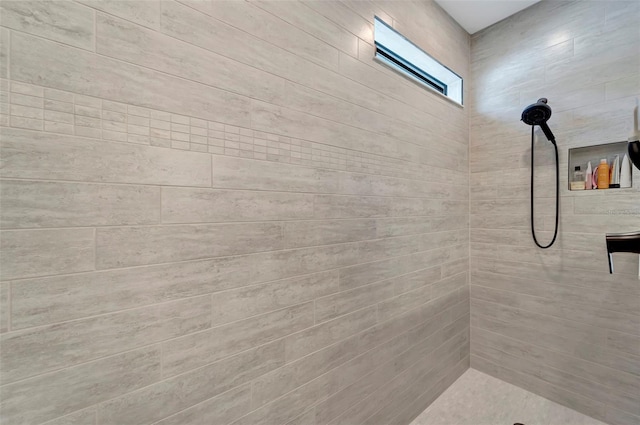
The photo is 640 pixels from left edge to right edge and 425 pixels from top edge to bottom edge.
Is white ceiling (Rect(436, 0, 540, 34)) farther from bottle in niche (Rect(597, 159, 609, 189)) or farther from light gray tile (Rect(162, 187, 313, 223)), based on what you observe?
light gray tile (Rect(162, 187, 313, 223))

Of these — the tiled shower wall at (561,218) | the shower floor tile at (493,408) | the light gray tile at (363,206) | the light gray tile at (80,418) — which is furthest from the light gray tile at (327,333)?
the tiled shower wall at (561,218)

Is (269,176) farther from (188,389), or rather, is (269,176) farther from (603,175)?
(603,175)

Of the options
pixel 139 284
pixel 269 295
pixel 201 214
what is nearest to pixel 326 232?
pixel 269 295

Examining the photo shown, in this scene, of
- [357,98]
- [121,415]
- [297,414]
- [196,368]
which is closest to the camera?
[121,415]

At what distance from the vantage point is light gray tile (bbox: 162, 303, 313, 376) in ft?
2.73

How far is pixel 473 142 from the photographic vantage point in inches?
83.3

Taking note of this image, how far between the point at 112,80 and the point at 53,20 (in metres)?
0.16

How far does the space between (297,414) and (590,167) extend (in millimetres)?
2128

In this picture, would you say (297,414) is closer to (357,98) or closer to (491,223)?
(357,98)

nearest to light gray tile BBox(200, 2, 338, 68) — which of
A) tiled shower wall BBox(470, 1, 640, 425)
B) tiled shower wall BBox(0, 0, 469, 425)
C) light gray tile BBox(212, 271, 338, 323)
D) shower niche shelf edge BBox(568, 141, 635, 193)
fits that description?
tiled shower wall BBox(0, 0, 469, 425)

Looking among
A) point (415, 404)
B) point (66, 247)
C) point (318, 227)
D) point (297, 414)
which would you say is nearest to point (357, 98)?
point (318, 227)

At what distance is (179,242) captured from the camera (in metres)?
0.83

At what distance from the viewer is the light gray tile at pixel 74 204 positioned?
0.63 m

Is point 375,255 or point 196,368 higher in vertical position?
point 375,255
